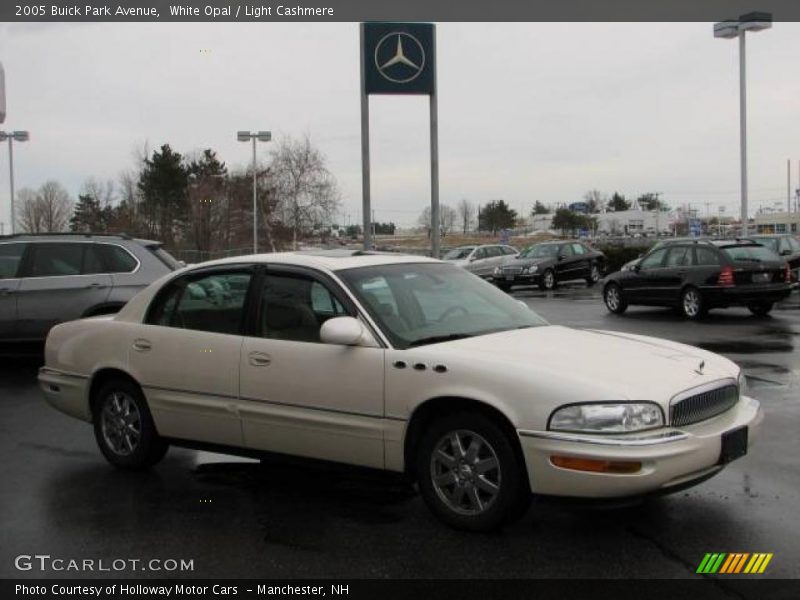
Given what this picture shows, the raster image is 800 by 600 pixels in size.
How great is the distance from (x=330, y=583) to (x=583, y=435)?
4.62ft

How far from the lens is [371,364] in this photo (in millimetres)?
4754

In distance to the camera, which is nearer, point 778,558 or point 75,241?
point 778,558

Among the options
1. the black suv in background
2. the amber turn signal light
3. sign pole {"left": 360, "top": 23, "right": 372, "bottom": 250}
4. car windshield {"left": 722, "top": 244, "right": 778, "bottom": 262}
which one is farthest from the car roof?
car windshield {"left": 722, "top": 244, "right": 778, "bottom": 262}

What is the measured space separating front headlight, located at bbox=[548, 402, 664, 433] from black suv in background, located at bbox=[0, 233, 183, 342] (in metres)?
7.58

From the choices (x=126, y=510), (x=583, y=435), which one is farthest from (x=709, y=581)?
(x=126, y=510)

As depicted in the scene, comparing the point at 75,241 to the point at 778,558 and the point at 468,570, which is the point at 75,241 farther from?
the point at 778,558

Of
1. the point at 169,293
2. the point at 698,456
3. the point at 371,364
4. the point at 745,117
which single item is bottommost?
the point at 698,456

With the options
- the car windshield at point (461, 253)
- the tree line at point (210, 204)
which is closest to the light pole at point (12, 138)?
the tree line at point (210, 204)

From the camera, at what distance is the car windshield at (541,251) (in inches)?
1104

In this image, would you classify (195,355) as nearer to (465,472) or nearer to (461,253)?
(465,472)

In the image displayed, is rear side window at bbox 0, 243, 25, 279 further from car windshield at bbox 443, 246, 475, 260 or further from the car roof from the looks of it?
car windshield at bbox 443, 246, 475, 260

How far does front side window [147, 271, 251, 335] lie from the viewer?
552 centimetres

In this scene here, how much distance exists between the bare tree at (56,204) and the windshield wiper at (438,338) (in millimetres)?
68068

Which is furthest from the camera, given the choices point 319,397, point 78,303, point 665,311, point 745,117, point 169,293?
point 745,117
